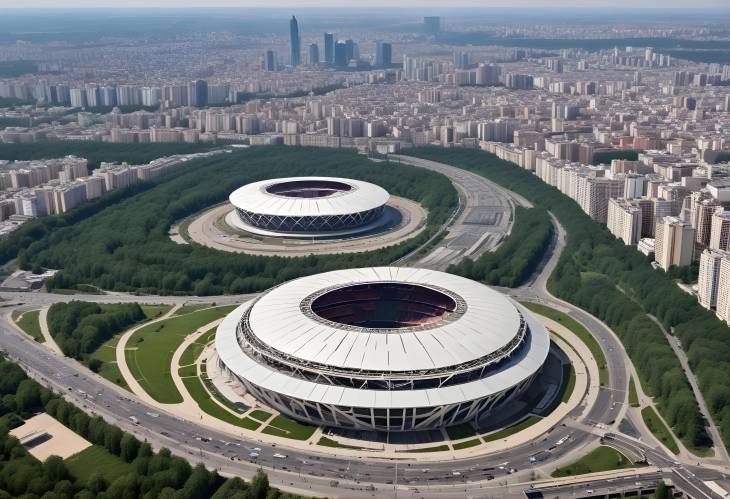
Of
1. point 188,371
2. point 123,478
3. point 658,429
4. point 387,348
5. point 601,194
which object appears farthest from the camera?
point 601,194

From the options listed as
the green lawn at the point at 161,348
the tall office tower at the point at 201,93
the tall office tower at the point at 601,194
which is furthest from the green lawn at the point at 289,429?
the tall office tower at the point at 201,93

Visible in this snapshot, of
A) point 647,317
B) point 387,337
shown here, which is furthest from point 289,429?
point 647,317

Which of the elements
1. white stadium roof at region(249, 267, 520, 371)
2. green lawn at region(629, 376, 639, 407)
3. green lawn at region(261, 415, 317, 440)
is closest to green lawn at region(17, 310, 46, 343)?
white stadium roof at region(249, 267, 520, 371)

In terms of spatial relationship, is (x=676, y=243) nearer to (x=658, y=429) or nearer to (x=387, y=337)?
(x=658, y=429)

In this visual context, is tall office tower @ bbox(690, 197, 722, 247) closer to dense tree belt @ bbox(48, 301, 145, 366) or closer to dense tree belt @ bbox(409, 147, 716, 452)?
dense tree belt @ bbox(409, 147, 716, 452)

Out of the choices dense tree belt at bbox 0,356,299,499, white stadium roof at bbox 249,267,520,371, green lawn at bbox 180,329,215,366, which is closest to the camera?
dense tree belt at bbox 0,356,299,499

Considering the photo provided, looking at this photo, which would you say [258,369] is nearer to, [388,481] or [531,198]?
[388,481]
